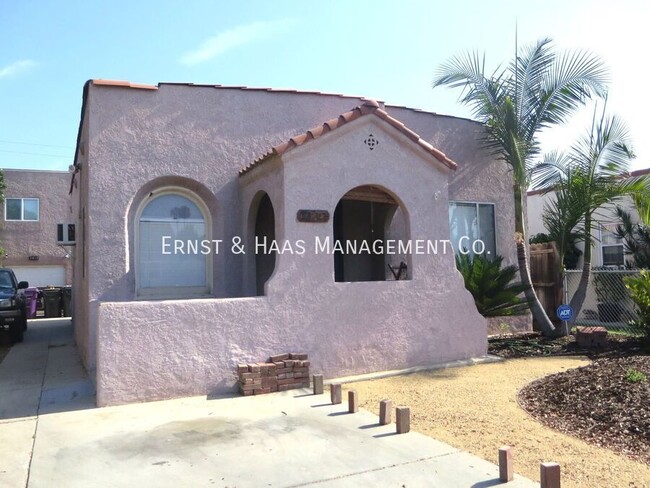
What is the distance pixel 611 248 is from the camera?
18000mm

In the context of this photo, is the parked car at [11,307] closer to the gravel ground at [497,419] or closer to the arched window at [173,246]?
the arched window at [173,246]

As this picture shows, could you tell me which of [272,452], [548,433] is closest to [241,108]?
[272,452]

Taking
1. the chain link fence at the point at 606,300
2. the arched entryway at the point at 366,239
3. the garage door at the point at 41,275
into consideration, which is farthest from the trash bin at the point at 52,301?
the chain link fence at the point at 606,300

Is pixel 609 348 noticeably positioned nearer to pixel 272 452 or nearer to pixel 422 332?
pixel 422 332

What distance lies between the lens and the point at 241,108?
9.50 m

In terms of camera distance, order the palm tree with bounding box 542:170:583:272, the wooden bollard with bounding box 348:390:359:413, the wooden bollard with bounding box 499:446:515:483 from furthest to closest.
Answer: the palm tree with bounding box 542:170:583:272, the wooden bollard with bounding box 348:390:359:413, the wooden bollard with bounding box 499:446:515:483

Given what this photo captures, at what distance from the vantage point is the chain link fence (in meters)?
13.5

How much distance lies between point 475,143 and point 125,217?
757 centimetres

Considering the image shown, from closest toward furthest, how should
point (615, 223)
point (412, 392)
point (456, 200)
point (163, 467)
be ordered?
point (163, 467)
point (412, 392)
point (456, 200)
point (615, 223)

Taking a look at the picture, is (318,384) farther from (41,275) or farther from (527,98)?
(41,275)

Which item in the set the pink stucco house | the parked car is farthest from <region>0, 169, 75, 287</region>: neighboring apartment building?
the pink stucco house

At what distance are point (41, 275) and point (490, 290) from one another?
20.6 meters

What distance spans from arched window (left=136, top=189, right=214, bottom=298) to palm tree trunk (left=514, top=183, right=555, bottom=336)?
20.4 feet

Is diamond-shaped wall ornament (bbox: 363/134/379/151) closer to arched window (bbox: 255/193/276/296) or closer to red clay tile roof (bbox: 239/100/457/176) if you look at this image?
red clay tile roof (bbox: 239/100/457/176)
